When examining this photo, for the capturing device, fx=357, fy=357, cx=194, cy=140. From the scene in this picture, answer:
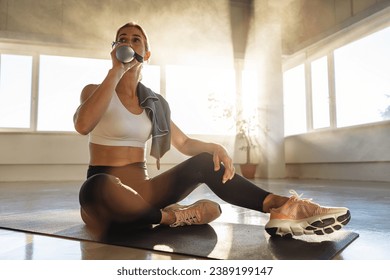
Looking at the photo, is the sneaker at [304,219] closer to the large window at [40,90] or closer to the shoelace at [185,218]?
the shoelace at [185,218]

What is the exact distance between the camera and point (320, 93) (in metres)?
4.63

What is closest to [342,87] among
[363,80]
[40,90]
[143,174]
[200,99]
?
[363,80]

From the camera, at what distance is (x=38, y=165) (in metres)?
4.68

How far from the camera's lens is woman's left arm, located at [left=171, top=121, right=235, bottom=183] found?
1058mm

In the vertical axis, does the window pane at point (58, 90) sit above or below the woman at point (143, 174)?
above

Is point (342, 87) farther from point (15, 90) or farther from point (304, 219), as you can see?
point (15, 90)

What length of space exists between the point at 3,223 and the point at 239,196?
86 centimetres

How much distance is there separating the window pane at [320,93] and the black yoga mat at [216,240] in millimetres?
3639

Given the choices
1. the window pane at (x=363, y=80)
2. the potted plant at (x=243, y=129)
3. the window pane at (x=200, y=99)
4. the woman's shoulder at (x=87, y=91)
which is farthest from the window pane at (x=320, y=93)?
the woman's shoulder at (x=87, y=91)

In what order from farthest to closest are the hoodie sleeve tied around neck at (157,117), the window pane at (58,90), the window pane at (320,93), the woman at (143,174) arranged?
the window pane at (58,90)
the window pane at (320,93)
the hoodie sleeve tied around neck at (157,117)
the woman at (143,174)

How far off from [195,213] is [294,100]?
4338 millimetres

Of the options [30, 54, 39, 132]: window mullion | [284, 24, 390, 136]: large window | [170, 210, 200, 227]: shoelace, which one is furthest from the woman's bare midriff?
[30, 54, 39, 132]: window mullion

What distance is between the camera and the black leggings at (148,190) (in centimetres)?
97
